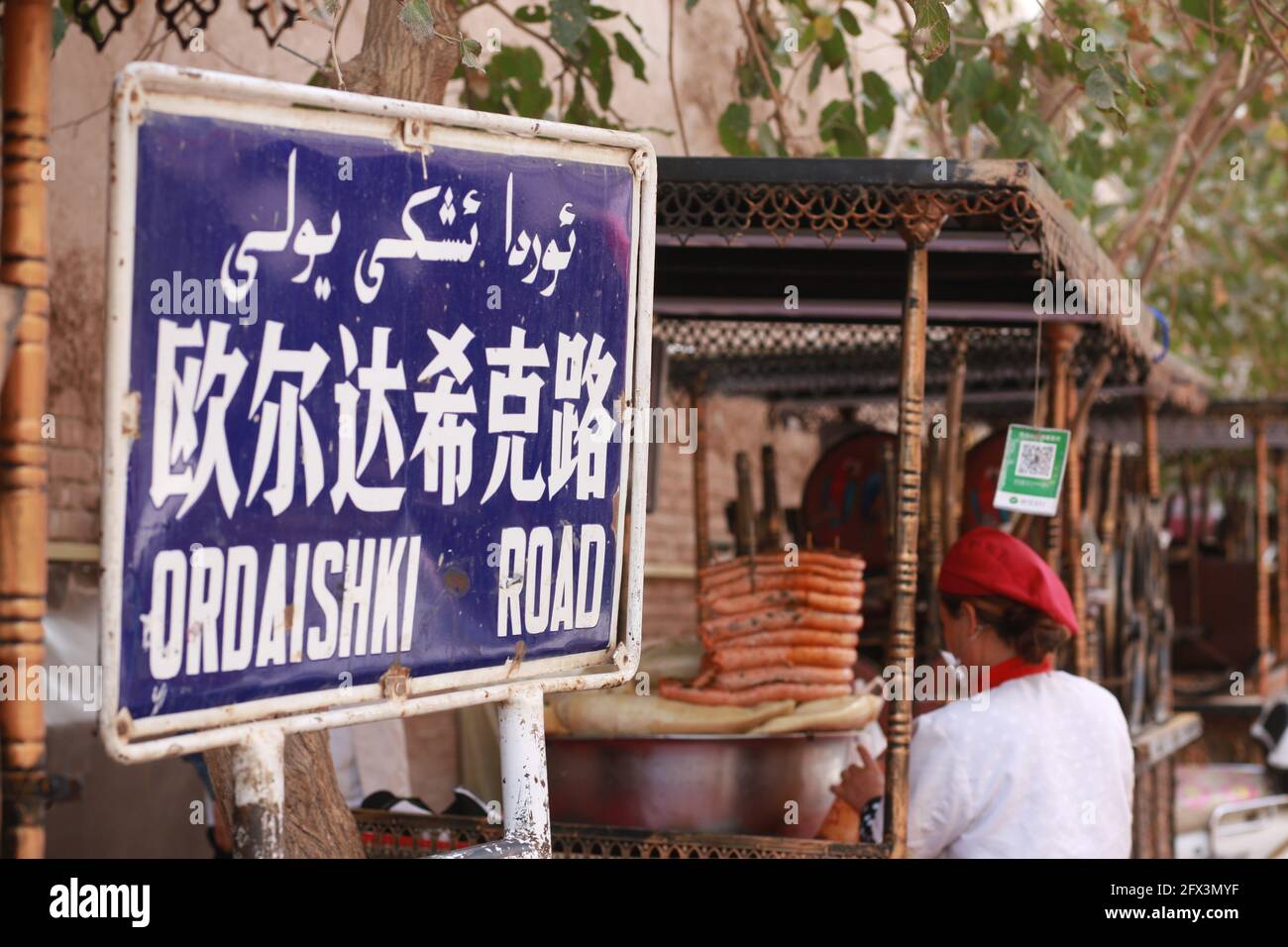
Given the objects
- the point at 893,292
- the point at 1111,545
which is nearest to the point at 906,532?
the point at 893,292

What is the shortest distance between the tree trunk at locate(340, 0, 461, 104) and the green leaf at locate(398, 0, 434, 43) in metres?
0.22

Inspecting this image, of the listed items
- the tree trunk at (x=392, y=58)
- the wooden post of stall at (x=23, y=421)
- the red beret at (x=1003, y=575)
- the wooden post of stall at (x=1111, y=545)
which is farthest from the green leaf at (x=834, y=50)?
the wooden post of stall at (x=23, y=421)

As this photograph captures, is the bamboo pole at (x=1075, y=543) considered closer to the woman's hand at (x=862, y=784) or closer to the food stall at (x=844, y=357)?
the food stall at (x=844, y=357)

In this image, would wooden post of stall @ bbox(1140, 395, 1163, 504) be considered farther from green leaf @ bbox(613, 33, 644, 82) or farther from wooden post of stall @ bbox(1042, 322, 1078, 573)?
green leaf @ bbox(613, 33, 644, 82)

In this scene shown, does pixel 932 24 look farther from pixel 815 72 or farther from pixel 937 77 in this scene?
pixel 815 72

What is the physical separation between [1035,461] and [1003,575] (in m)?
0.43

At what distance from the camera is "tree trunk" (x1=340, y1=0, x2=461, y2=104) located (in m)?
2.76

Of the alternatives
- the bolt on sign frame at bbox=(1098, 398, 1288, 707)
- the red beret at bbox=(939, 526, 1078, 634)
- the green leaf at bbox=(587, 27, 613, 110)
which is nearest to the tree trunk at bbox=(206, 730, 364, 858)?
the red beret at bbox=(939, 526, 1078, 634)

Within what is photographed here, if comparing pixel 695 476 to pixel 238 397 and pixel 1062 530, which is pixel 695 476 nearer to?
pixel 1062 530

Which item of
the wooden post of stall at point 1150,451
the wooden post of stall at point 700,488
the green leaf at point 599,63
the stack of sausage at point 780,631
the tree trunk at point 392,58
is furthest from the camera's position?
the wooden post of stall at point 1150,451

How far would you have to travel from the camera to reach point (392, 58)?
109 inches

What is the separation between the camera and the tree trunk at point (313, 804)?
2510mm
